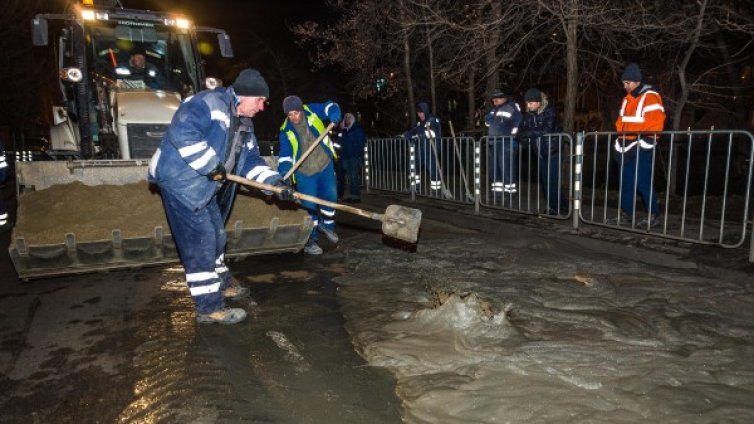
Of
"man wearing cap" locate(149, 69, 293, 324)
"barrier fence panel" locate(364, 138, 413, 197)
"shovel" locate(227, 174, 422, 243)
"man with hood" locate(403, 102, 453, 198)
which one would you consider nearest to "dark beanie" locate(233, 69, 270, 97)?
"man wearing cap" locate(149, 69, 293, 324)

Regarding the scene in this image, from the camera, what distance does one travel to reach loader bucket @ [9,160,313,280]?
484cm

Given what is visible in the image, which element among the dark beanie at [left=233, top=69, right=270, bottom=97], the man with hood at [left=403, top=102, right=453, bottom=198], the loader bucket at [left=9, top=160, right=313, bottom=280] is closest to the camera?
the dark beanie at [left=233, top=69, right=270, bottom=97]

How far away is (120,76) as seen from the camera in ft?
23.4

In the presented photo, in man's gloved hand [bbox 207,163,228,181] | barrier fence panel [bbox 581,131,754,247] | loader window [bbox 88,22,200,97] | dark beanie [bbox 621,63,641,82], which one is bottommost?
barrier fence panel [bbox 581,131,754,247]

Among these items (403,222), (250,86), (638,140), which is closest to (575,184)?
(638,140)

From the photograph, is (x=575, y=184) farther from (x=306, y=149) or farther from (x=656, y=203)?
(x=306, y=149)

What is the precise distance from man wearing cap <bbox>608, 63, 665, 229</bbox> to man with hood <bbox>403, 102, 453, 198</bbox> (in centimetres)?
357

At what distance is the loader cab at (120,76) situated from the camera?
6414mm

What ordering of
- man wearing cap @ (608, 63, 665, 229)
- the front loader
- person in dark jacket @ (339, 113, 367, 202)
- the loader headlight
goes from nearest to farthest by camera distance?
the front loader < man wearing cap @ (608, 63, 665, 229) < the loader headlight < person in dark jacket @ (339, 113, 367, 202)

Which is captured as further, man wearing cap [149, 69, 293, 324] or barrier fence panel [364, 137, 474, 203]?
barrier fence panel [364, 137, 474, 203]

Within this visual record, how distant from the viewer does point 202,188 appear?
3939mm

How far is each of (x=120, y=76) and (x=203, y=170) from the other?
4336 millimetres

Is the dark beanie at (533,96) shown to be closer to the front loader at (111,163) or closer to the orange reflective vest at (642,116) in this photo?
the orange reflective vest at (642,116)

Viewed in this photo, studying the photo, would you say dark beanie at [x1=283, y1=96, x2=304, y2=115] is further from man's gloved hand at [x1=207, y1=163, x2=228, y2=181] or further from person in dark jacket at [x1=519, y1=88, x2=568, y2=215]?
person in dark jacket at [x1=519, y1=88, x2=568, y2=215]
